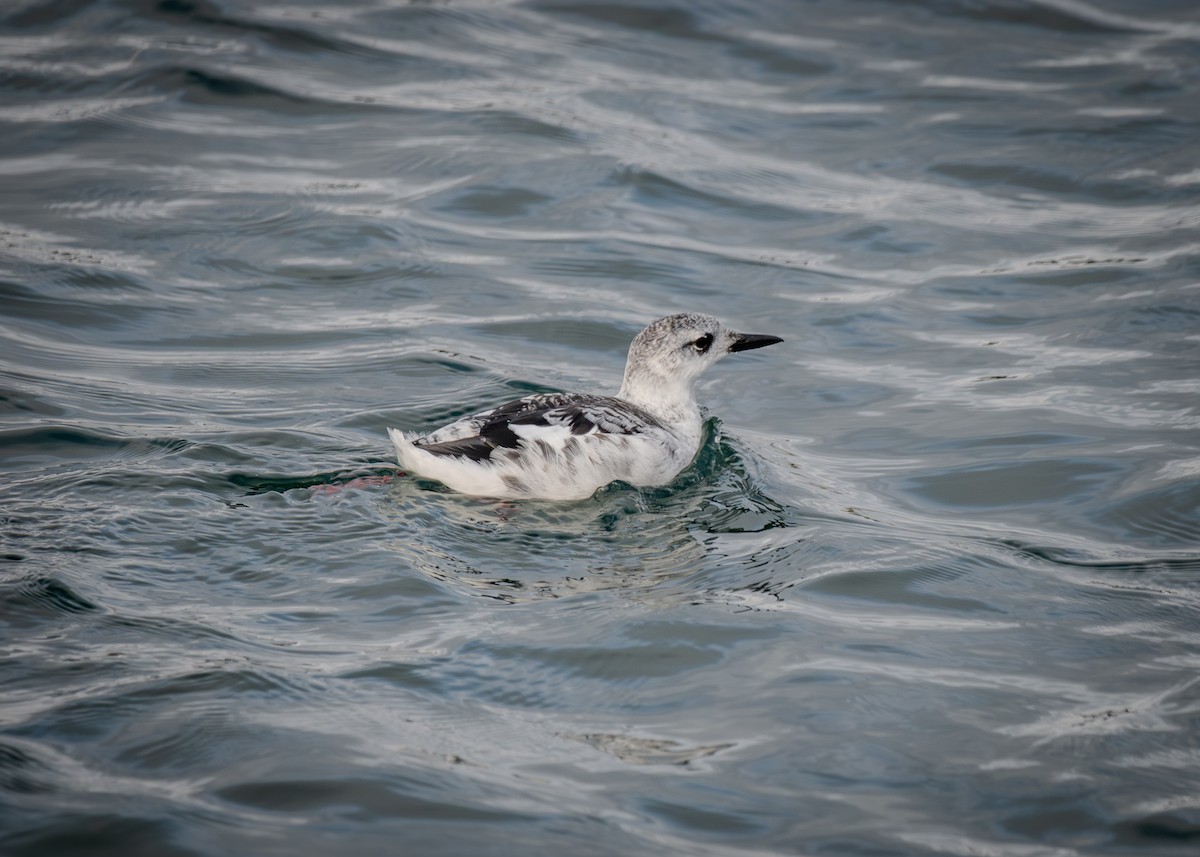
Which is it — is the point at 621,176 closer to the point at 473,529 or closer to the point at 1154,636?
the point at 473,529

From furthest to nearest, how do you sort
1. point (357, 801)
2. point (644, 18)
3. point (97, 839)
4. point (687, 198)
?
point (644, 18), point (687, 198), point (357, 801), point (97, 839)

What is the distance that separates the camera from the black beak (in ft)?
28.5

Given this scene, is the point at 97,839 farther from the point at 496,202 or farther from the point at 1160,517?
the point at 496,202

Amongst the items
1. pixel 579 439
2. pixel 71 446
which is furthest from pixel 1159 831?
pixel 71 446

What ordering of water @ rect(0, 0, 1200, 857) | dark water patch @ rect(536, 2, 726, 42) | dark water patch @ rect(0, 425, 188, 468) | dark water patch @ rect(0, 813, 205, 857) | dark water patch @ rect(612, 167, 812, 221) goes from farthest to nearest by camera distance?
dark water patch @ rect(536, 2, 726, 42), dark water patch @ rect(612, 167, 812, 221), dark water patch @ rect(0, 425, 188, 468), water @ rect(0, 0, 1200, 857), dark water patch @ rect(0, 813, 205, 857)

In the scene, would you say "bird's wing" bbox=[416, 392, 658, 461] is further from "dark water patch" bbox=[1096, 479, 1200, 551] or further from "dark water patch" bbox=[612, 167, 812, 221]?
"dark water patch" bbox=[612, 167, 812, 221]

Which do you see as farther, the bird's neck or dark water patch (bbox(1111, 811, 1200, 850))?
the bird's neck

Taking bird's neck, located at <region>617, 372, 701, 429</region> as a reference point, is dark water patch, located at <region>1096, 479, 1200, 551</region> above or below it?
below

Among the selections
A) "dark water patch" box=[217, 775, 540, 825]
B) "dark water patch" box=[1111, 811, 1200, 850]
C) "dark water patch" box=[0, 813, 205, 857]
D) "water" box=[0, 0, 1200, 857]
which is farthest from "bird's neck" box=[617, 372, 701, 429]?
"dark water patch" box=[0, 813, 205, 857]

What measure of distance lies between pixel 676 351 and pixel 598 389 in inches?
43.2

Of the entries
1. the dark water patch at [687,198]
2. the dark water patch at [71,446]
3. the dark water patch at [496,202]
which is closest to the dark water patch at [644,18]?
the dark water patch at [687,198]

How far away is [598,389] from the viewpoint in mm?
9711

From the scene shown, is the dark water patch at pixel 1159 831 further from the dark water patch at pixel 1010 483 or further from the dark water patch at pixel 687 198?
the dark water patch at pixel 687 198

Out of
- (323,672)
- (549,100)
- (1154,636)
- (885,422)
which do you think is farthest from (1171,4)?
(323,672)
